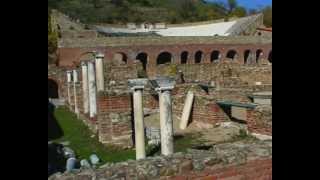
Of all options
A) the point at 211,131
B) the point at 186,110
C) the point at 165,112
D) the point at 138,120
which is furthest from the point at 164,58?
the point at 165,112

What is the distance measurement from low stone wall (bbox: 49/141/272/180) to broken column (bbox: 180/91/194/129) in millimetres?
6325

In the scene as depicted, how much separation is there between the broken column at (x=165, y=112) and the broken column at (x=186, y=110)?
3273mm

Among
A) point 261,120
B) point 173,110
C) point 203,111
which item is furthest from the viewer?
Answer: point 173,110

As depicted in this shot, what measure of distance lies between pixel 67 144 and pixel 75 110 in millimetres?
5718

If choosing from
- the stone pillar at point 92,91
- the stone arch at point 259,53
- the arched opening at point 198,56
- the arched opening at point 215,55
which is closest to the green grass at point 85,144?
the stone pillar at point 92,91

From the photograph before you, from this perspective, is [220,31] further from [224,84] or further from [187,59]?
[224,84]

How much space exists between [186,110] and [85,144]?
267 cm

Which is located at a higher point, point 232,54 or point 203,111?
point 232,54

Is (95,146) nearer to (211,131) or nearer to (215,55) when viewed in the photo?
(211,131)

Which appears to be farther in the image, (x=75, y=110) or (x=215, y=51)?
(x=215, y=51)

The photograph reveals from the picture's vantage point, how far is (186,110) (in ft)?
36.7
